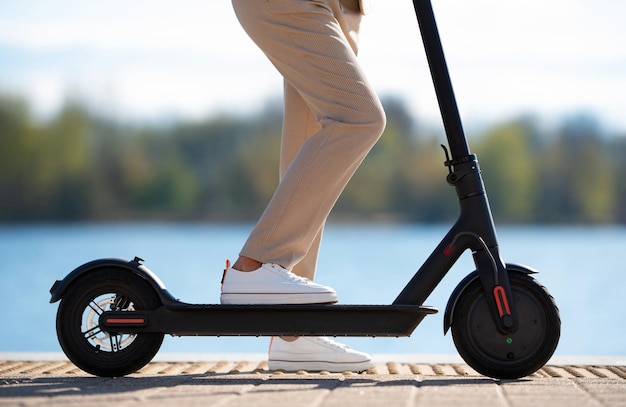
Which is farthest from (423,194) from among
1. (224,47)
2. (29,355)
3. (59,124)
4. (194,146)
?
(29,355)

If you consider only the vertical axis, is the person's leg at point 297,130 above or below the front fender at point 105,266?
above

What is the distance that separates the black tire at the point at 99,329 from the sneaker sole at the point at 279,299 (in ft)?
0.72

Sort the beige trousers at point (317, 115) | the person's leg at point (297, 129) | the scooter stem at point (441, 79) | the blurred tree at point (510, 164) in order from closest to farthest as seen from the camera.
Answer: the beige trousers at point (317, 115) → the scooter stem at point (441, 79) → the person's leg at point (297, 129) → the blurred tree at point (510, 164)

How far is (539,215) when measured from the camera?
35.1 meters

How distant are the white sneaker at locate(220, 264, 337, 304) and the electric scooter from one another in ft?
0.09

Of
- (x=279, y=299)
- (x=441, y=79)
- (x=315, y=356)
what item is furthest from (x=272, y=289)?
(x=441, y=79)

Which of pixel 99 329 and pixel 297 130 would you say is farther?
pixel 297 130

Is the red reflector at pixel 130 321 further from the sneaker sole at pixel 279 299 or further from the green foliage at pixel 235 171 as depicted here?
the green foliage at pixel 235 171

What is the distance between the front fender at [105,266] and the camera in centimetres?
259

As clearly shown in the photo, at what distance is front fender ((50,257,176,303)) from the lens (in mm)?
2590

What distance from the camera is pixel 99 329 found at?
8.55 feet

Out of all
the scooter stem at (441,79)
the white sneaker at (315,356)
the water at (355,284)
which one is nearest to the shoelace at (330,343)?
the white sneaker at (315,356)

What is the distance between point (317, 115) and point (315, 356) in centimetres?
78

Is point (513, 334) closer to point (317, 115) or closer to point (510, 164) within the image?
point (317, 115)
